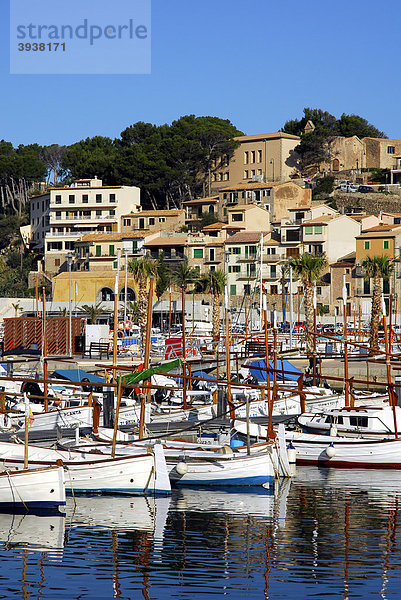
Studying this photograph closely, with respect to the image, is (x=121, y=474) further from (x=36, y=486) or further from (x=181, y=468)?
(x=36, y=486)

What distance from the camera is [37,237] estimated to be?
5192 inches

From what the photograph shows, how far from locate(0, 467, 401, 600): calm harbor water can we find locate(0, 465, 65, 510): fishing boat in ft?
1.63

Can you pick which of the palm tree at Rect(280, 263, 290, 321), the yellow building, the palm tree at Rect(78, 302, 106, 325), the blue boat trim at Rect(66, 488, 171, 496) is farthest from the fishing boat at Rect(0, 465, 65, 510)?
the yellow building

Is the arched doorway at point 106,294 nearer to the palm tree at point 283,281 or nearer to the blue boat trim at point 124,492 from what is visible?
the palm tree at point 283,281

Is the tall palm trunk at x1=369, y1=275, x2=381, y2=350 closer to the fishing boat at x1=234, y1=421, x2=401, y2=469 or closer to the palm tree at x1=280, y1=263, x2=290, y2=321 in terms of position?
the fishing boat at x1=234, y1=421, x2=401, y2=469

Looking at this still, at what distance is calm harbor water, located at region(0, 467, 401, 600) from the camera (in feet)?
62.3

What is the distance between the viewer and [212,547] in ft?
73.7

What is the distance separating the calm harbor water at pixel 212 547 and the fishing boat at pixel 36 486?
1.63ft

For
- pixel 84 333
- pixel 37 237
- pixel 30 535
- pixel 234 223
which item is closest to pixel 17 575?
pixel 30 535

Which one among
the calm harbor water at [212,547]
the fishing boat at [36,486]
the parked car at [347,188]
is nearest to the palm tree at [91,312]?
the parked car at [347,188]

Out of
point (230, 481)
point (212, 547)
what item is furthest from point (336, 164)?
point (212, 547)

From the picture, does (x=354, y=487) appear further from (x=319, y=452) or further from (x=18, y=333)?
(x=18, y=333)

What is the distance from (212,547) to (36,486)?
235 inches

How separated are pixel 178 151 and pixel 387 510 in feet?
361
